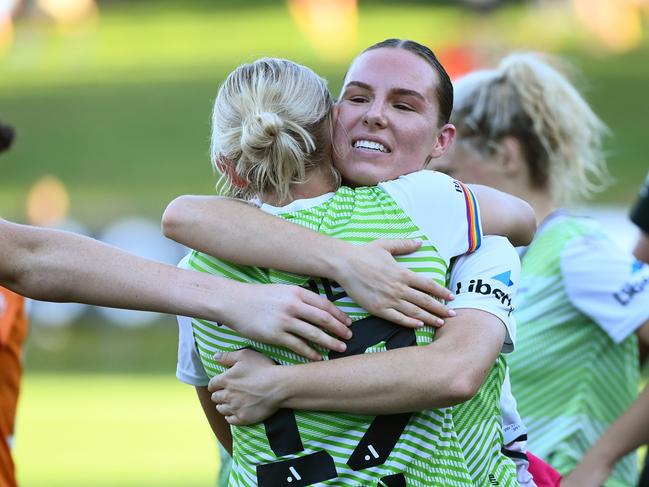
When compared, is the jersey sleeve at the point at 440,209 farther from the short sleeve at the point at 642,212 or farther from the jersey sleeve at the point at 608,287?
the short sleeve at the point at 642,212

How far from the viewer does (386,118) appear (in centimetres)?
254

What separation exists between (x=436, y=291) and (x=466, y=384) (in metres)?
0.20

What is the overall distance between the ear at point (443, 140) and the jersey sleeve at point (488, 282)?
0.31 m

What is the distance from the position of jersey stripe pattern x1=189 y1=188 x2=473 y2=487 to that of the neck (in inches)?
1.7

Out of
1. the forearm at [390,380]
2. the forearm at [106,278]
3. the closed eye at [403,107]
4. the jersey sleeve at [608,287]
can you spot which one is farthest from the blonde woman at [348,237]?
the jersey sleeve at [608,287]

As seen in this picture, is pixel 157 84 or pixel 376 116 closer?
pixel 376 116

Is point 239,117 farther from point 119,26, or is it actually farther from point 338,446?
point 119,26

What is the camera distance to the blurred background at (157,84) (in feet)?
50.9

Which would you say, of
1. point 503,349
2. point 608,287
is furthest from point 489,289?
point 608,287

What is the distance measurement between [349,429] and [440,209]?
490 millimetres

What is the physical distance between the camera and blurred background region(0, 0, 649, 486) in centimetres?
1552

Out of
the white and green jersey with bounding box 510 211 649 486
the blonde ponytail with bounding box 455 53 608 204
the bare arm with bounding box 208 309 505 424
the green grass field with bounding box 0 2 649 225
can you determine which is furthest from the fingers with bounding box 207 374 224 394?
the green grass field with bounding box 0 2 649 225

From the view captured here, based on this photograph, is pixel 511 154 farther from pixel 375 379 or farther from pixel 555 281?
pixel 375 379

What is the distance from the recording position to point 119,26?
88.8 ft
